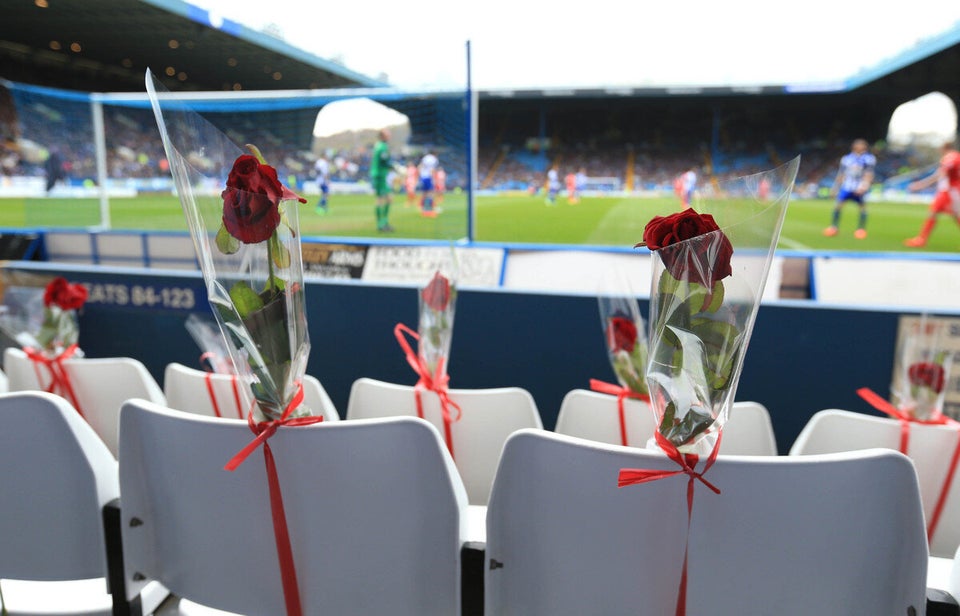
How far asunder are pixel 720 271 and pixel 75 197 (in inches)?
577

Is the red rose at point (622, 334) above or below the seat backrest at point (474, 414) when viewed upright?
above

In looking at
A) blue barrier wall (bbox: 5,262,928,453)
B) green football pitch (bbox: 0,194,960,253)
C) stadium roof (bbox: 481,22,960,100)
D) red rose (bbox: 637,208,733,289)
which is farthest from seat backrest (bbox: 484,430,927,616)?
stadium roof (bbox: 481,22,960,100)

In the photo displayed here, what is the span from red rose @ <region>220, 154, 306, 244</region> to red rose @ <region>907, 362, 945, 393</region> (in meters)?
1.52

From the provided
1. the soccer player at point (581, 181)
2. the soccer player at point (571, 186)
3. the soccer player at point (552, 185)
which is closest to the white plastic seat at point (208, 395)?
the soccer player at point (552, 185)

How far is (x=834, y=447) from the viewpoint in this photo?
132 cm

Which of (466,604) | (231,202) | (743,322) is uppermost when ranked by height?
(231,202)

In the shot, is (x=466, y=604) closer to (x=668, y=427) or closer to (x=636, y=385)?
(x=668, y=427)

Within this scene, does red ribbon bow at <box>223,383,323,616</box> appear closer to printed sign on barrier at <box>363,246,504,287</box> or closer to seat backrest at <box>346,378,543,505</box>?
seat backrest at <box>346,378,543,505</box>

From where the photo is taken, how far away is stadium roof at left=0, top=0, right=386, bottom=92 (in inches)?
535

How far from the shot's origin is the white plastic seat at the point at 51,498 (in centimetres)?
96

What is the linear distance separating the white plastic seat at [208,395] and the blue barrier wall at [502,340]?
0.83m

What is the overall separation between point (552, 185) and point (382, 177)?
1709 cm

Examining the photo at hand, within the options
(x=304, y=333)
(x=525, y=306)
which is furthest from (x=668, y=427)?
(x=525, y=306)

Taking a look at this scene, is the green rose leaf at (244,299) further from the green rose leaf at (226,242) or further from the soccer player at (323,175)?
the soccer player at (323,175)
